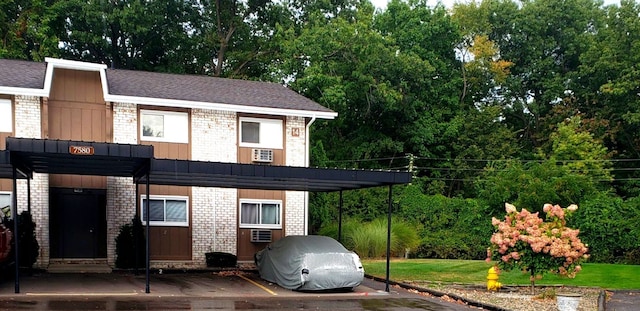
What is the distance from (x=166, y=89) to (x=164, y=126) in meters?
1.51

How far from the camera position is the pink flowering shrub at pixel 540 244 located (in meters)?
13.1

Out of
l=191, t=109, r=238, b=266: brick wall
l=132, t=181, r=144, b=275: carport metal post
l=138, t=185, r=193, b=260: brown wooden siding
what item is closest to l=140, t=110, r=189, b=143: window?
l=191, t=109, r=238, b=266: brick wall

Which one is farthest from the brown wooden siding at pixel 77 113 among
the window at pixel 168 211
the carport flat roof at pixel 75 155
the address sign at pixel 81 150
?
the address sign at pixel 81 150

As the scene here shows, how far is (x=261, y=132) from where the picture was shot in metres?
19.1

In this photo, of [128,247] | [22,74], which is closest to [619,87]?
[128,247]

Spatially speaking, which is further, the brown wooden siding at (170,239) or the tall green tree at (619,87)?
the tall green tree at (619,87)

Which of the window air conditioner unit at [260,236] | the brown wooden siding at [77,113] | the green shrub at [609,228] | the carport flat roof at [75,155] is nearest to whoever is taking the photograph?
the carport flat roof at [75,155]

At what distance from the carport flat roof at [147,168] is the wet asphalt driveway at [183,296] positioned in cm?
262

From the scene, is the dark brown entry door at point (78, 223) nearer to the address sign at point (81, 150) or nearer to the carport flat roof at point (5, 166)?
the carport flat roof at point (5, 166)

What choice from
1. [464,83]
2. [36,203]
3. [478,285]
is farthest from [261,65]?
[478,285]

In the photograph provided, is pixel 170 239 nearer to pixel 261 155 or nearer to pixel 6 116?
pixel 261 155

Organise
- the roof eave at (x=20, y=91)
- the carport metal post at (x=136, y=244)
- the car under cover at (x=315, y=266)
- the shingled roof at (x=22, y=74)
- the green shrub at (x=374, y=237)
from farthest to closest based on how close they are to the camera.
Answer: the green shrub at (x=374, y=237)
the carport metal post at (x=136, y=244)
the shingled roof at (x=22, y=74)
the roof eave at (x=20, y=91)
the car under cover at (x=315, y=266)

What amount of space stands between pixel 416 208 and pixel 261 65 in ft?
43.4

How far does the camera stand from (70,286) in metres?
13.4
